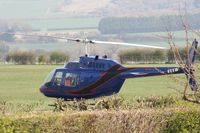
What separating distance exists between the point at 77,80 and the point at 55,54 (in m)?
47.2

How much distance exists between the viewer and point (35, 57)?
70.9 meters

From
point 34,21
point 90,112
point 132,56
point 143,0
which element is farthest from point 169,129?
point 34,21

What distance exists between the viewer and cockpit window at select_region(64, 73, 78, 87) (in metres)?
21.9

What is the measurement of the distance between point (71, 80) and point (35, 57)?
49216 mm

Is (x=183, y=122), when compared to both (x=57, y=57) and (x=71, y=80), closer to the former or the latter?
(x=71, y=80)

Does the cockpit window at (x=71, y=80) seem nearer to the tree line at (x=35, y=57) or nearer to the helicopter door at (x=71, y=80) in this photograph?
the helicopter door at (x=71, y=80)

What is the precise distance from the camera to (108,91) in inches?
876

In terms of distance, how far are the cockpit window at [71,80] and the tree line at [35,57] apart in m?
45.0

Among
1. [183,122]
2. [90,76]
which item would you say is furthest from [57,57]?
[183,122]

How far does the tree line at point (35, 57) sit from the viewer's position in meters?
68.4

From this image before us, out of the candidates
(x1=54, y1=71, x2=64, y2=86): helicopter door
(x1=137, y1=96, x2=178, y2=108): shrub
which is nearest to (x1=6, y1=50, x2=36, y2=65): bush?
(x1=54, y1=71, x2=64, y2=86): helicopter door

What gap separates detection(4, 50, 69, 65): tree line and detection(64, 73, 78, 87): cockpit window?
1772 inches

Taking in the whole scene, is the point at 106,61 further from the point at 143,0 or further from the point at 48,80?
the point at 143,0

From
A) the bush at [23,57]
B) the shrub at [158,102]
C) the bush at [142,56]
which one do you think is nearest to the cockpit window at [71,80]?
the shrub at [158,102]
